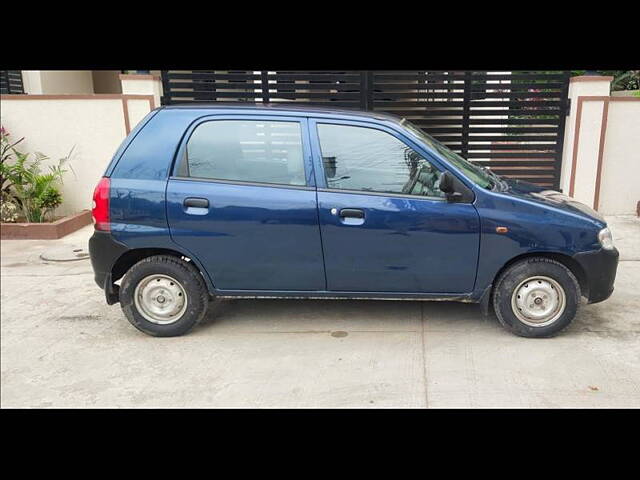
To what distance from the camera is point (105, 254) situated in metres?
3.80

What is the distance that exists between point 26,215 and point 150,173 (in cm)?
401

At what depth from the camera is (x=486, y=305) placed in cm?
382

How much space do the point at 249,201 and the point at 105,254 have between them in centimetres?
119

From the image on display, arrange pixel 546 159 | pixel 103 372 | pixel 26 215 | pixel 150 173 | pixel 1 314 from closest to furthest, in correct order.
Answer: pixel 1 314 < pixel 103 372 < pixel 150 173 < pixel 26 215 < pixel 546 159

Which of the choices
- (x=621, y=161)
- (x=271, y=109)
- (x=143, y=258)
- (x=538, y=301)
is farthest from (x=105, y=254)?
(x=621, y=161)

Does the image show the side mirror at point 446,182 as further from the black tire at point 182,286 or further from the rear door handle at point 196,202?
the black tire at point 182,286

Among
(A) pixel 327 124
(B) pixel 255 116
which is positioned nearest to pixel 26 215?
(B) pixel 255 116

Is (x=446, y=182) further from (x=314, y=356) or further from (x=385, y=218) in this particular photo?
(x=314, y=356)

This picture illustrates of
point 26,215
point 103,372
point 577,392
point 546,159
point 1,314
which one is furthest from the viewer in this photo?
point 546,159

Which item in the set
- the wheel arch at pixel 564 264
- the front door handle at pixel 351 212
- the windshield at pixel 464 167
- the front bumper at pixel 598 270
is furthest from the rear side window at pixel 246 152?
the front bumper at pixel 598 270

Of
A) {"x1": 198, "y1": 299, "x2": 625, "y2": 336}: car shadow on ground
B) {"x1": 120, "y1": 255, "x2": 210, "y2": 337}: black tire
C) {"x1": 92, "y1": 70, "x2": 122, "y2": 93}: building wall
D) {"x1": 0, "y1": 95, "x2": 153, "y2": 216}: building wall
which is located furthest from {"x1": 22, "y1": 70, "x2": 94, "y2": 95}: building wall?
{"x1": 198, "y1": 299, "x2": 625, "y2": 336}: car shadow on ground

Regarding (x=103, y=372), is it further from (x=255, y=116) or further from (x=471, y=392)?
(x=471, y=392)

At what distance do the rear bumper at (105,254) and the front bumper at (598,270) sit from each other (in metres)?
3.42

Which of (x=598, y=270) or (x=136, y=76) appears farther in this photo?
(x=136, y=76)
